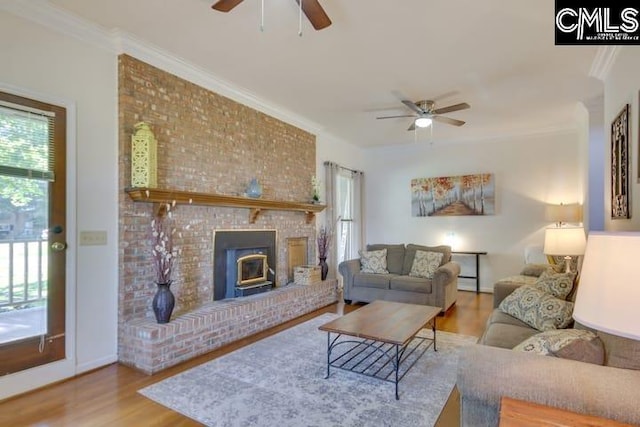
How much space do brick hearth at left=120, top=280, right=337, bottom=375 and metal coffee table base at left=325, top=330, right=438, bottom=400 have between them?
0.97 metres

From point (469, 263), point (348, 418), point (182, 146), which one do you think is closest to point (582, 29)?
point (348, 418)

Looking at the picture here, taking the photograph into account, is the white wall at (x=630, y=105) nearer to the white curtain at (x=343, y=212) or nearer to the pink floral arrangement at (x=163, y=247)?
the pink floral arrangement at (x=163, y=247)

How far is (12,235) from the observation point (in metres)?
2.55

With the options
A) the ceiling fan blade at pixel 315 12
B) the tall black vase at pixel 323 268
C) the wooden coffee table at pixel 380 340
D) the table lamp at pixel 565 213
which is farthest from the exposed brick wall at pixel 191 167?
the table lamp at pixel 565 213

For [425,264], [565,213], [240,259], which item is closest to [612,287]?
[240,259]

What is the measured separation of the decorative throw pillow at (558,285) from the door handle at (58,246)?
402 centimetres

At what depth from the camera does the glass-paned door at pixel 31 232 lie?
2.53 meters

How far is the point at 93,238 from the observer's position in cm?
297

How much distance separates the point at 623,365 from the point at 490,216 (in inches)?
Answer: 206

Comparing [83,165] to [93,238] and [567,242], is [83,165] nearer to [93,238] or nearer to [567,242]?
[93,238]

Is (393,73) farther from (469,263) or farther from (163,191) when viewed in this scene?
(469,263)

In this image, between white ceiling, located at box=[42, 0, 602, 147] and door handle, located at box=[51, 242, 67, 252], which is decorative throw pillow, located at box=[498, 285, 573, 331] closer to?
white ceiling, located at box=[42, 0, 602, 147]

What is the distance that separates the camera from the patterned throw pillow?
505 centimetres

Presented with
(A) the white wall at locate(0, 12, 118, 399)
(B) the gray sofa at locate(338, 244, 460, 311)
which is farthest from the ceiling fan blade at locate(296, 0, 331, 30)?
(B) the gray sofa at locate(338, 244, 460, 311)
